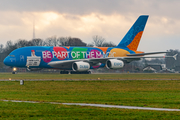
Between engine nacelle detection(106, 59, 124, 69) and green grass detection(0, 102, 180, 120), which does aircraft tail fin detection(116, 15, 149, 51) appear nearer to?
engine nacelle detection(106, 59, 124, 69)

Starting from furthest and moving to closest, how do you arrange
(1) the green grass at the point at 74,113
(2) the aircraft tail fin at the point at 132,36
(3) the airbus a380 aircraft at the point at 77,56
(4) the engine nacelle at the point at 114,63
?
1. (2) the aircraft tail fin at the point at 132,36
2. (4) the engine nacelle at the point at 114,63
3. (3) the airbus a380 aircraft at the point at 77,56
4. (1) the green grass at the point at 74,113

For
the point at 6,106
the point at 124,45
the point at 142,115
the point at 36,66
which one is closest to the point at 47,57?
the point at 36,66

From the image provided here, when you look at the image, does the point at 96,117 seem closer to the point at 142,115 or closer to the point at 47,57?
the point at 142,115

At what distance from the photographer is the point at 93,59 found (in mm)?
58594

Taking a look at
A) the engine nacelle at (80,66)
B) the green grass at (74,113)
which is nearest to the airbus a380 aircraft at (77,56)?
the engine nacelle at (80,66)

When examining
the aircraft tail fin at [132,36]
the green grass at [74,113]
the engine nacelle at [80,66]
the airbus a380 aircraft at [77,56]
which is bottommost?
the green grass at [74,113]

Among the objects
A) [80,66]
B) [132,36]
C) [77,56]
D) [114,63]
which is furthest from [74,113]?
[132,36]

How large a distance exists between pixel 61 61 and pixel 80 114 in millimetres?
44479

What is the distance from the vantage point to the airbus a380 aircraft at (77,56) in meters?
56.3

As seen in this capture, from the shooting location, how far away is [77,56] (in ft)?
202

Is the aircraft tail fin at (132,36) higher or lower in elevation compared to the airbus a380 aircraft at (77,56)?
higher

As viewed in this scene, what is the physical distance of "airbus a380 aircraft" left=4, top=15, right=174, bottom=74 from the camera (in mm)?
56344

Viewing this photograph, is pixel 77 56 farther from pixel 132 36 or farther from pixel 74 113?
pixel 74 113

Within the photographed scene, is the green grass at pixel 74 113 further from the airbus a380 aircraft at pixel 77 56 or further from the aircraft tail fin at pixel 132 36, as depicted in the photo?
the aircraft tail fin at pixel 132 36
